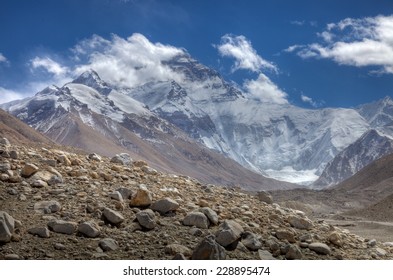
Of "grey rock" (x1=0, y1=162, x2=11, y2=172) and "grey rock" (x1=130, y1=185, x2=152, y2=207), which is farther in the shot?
"grey rock" (x1=0, y1=162, x2=11, y2=172)

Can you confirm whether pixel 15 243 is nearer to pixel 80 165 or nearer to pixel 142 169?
pixel 80 165

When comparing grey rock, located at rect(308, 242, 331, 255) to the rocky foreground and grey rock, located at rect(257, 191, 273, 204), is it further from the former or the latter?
grey rock, located at rect(257, 191, 273, 204)

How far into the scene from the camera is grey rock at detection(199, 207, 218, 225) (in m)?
6.55

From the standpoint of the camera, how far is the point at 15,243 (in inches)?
212

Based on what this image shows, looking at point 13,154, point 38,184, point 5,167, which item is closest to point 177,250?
point 38,184

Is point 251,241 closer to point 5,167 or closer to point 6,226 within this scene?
point 6,226

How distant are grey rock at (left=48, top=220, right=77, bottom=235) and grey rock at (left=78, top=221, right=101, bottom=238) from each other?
0.07 m

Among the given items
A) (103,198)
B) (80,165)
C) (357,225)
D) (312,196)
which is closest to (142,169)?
(80,165)

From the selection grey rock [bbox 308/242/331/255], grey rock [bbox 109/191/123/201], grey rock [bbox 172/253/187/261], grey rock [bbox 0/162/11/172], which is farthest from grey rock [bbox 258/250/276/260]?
grey rock [bbox 0/162/11/172]

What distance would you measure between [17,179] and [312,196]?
329 feet

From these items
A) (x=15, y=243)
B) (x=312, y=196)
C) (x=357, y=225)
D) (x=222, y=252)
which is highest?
(x=312, y=196)

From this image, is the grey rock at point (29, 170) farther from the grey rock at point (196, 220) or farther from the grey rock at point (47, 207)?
the grey rock at point (196, 220)

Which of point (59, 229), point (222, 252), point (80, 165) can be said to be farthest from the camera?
point (80, 165)

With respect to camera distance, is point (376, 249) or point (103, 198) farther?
point (376, 249)
